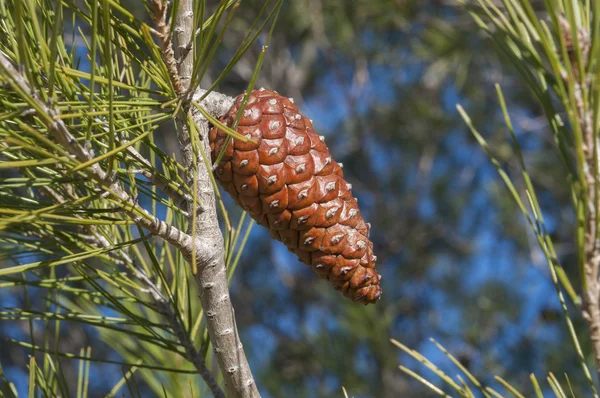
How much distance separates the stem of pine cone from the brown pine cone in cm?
3

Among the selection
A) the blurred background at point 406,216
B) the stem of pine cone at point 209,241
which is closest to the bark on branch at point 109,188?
the stem of pine cone at point 209,241

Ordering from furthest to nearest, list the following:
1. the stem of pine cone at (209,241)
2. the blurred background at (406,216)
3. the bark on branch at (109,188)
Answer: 1. the blurred background at (406,216)
2. the stem of pine cone at (209,241)
3. the bark on branch at (109,188)

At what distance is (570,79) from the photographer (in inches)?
18.0

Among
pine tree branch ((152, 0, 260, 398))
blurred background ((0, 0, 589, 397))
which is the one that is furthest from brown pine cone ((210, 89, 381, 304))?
blurred background ((0, 0, 589, 397))

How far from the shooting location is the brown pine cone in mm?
599

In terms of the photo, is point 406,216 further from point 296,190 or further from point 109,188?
point 109,188

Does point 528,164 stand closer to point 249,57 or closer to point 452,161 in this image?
point 452,161

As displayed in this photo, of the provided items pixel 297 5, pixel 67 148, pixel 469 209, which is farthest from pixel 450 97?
pixel 67 148

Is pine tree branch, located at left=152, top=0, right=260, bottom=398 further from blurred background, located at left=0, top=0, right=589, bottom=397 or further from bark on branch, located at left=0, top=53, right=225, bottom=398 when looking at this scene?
blurred background, located at left=0, top=0, right=589, bottom=397

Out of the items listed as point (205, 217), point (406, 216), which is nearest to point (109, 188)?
point (205, 217)

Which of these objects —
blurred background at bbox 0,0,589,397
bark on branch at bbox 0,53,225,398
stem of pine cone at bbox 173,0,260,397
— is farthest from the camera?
blurred background at bbox 0,0,589,397

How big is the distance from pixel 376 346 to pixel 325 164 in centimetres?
156

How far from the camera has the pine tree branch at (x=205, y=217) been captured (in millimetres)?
523

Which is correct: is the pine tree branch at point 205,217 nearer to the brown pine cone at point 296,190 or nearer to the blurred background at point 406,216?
the brown pine cone at point 296,190
